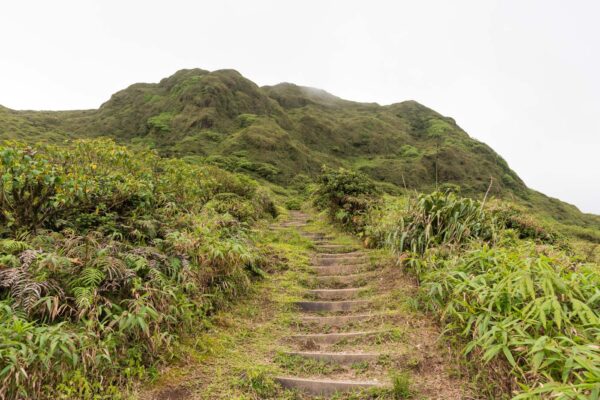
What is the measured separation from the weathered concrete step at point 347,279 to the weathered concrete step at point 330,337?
6.03 feet

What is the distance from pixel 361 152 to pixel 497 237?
149 ft

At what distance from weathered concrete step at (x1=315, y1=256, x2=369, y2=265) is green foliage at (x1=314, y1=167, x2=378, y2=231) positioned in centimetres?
185

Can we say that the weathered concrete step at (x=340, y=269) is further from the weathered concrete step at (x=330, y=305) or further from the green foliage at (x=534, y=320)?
the green foliage at (x=534, y=320)

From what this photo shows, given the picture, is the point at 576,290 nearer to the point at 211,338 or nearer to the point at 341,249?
the point at 211,338

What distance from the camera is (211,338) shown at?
15.5ft

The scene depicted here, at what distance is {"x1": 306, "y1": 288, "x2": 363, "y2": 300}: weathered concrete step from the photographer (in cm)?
634

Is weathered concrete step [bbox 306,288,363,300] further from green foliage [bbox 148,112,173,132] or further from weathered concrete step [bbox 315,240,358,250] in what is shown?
green foliage [bbox 148,112,173,132]

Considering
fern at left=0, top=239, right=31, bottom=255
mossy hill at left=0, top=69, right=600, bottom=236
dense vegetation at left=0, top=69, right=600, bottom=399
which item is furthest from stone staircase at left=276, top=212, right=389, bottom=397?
mossy hill at left=0, top=69, right=600, bottom=236

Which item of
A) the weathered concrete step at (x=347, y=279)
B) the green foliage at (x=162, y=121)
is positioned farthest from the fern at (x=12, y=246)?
the green foliage at (x=162, y=121)

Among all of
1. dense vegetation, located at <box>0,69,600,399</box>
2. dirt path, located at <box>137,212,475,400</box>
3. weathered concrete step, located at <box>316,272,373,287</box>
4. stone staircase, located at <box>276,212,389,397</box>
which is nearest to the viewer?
dense vegetation, located at <box>0,69,600,399</box>

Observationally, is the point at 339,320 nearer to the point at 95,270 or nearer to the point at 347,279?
the point at 347,279

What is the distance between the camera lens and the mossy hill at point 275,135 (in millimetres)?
36594

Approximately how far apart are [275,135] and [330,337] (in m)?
38.5

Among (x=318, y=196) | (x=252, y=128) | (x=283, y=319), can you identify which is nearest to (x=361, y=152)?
(x=252, y=128)
